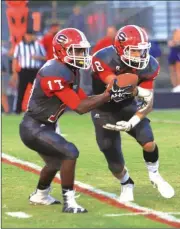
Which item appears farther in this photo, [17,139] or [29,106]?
[17,139]

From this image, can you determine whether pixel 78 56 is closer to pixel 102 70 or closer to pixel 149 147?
pixel 102 70

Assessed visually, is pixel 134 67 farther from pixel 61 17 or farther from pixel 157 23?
pixel 61 17

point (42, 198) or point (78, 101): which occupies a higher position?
point (78, 101)

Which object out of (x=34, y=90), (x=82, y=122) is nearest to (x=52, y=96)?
(x=34, y=90)

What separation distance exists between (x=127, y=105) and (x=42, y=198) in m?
1.14

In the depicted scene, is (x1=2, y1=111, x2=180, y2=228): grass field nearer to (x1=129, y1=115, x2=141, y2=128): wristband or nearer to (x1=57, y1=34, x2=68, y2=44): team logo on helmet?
(x1=129, y1=115, x2=141, y2=128): wristband

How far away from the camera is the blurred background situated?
1725cm

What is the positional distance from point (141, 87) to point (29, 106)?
1025 millimetres

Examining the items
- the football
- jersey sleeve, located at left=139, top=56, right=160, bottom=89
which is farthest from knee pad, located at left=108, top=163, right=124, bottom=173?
the football

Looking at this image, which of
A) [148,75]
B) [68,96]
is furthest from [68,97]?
[148,75]

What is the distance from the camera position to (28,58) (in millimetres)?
16875

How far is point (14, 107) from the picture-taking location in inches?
720

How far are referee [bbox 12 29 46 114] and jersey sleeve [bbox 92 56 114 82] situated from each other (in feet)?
29.6

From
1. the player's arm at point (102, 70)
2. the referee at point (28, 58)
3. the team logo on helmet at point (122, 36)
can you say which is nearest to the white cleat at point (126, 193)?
the player's arm at point (102, 70)
